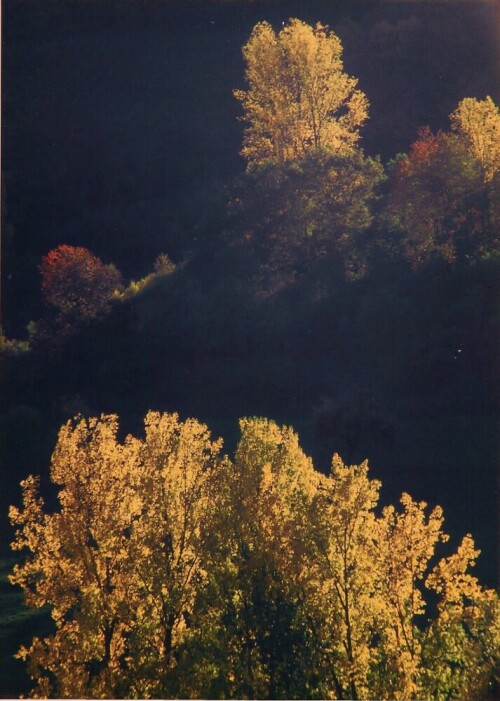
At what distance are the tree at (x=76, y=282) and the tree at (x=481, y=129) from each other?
22.9m

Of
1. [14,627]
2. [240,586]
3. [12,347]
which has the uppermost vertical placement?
[12,347]

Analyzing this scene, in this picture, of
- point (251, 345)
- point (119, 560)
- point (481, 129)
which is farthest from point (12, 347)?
point (481, 129)

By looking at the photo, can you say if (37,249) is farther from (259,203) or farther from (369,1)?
(369,1)

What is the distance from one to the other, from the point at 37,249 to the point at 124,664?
26.7 metres

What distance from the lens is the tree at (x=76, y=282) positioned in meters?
43.6

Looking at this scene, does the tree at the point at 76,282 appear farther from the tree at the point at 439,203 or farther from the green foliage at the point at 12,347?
the tree at the point at 439,203

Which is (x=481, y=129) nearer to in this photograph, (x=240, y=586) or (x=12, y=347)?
(x=12, y=347)

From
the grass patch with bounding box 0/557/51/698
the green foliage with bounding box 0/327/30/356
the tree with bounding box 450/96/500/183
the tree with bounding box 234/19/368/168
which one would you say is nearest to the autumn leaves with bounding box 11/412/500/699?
the grass patch with bounding box 0/557/51/698

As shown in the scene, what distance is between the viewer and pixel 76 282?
Answer: 47438 millimetres

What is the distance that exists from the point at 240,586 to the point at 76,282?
2968 cm

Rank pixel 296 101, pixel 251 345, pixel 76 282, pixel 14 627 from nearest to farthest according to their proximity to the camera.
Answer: pixel 14 627 < pixel 251 345 < pixel 76 282 < pixel 296 101

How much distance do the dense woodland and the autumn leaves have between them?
0.08 m

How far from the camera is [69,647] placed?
23.0m

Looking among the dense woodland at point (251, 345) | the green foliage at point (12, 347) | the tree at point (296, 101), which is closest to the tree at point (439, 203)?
the dense woodland at point (251, 345)
